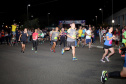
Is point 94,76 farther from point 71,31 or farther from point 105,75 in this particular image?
point 71,31

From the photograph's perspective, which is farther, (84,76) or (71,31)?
(71,31)

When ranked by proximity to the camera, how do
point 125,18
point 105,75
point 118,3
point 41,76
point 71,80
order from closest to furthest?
1. point 105,75
2. point 71,80
3. point 41,76
4. point 125,18
5. point 118,3

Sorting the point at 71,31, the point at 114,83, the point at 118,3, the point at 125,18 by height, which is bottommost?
the point at 114,83

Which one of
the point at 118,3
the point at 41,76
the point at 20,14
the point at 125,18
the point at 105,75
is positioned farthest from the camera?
the point at 20,14

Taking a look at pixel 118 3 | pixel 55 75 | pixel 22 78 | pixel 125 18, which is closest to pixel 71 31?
pixel 55 75

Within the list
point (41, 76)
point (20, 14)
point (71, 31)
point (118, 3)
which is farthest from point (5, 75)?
point (20, 14)

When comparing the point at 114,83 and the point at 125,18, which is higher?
the point at 125,18

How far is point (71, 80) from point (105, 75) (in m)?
1.13

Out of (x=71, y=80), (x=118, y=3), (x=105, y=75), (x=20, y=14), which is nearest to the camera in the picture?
(x=105, y=75)

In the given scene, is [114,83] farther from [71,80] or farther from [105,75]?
[71,80]

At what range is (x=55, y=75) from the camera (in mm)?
6879

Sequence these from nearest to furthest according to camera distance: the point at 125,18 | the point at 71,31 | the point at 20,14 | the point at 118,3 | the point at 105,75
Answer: the point at 105,75, the point at 71,31, the point at 125,18, the point at 118,3, the point at 20,14

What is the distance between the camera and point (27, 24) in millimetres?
40844

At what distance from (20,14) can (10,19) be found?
4347 millimetres
